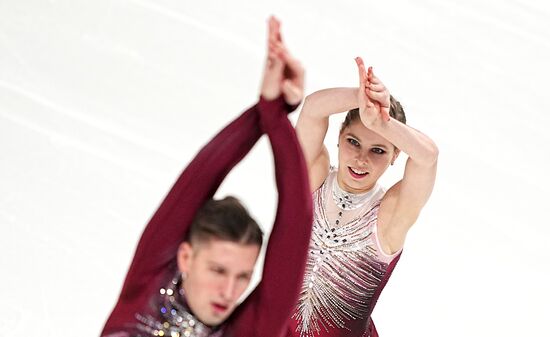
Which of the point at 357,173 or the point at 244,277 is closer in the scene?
the point at 244,277

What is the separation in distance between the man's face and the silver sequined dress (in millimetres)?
997

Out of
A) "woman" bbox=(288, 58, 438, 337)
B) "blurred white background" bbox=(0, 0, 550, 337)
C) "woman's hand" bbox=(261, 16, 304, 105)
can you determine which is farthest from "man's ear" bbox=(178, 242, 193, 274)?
"blurred white background" bbox=(0, 0, 550, 337)

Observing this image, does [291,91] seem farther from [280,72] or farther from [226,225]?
[226,225]

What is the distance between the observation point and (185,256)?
7.04 feet

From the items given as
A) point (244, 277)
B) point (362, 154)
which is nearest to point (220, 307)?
point (244, 277)

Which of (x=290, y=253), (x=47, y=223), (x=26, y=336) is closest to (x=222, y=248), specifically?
(x=290, y=253)

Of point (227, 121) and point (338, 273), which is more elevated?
point (227, 121)

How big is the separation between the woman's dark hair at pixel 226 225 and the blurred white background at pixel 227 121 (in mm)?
1488

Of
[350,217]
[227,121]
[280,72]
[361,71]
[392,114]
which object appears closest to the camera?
[280,72]

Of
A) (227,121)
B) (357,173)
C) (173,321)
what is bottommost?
(173,321)

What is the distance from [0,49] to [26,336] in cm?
184

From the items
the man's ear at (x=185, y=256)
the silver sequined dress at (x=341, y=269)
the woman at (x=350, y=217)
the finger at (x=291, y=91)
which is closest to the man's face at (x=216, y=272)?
the man's ear at (x=185, y=256)

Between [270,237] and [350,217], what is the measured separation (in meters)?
0.93

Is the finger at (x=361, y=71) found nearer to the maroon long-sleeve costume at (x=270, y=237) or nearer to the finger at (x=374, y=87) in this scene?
the finger at (x=374, y=87)
